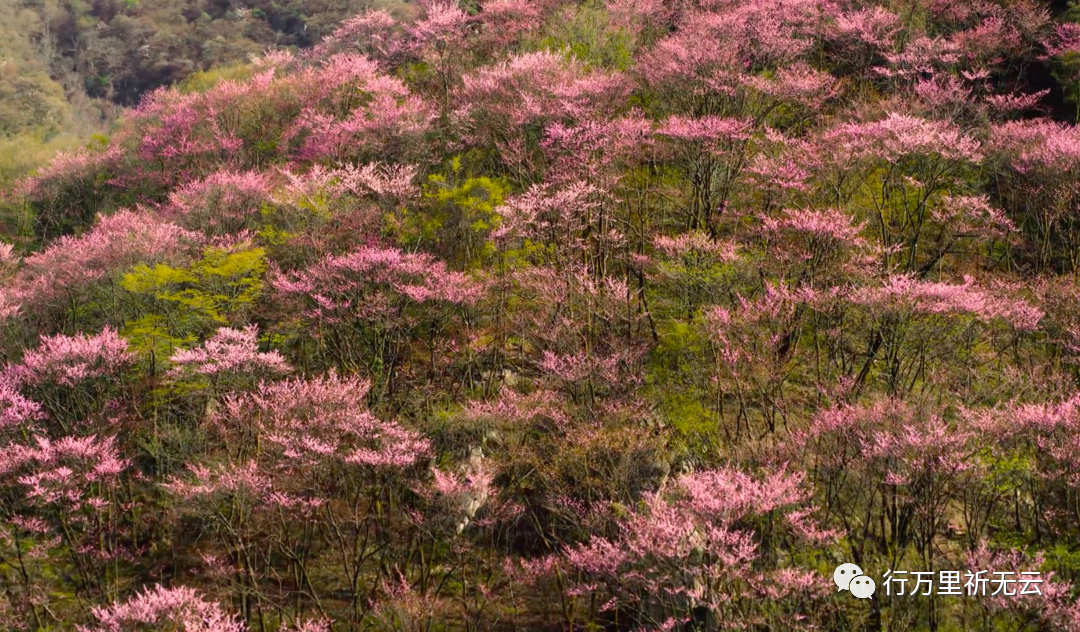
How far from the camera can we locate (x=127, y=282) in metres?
22.6

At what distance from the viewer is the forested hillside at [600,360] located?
53.3ft

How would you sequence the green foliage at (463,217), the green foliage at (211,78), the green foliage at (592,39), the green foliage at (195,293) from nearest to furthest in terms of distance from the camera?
the green foliage at (195,293), the green foliage at (463,217), the green foliage at (592,39), the green foliage at (211,78)

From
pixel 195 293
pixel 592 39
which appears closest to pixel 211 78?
pixel 592 39

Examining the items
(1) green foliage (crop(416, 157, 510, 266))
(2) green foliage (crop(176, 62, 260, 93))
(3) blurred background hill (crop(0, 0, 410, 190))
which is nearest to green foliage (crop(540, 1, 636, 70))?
(1) green foliage (crop(416, 157, 510, 266))

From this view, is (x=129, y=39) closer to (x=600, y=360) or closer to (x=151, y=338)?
(x=151, y=338)

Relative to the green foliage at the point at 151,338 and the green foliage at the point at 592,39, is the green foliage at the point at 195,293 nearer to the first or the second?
the green foliage at the point at 151,338

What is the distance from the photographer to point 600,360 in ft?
63.9

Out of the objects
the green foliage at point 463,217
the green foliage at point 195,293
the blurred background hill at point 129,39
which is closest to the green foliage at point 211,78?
the green foliage at point 463,217

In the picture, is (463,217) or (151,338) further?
(463,217)

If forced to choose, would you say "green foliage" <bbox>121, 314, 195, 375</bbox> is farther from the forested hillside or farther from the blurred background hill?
the blurred background hill

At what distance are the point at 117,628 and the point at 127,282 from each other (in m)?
11.9

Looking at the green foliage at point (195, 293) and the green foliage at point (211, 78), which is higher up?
the green foliage at point (211, 78)

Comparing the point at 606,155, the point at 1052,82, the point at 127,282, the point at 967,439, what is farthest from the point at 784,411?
the point at 1052,82

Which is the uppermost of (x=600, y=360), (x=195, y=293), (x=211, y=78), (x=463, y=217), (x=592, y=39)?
(x=592, y=39)
